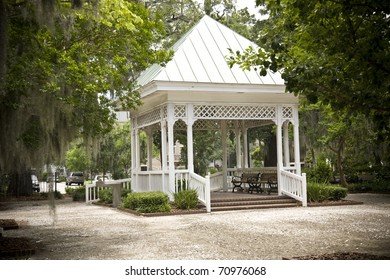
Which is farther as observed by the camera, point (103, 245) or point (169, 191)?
point (169, 191)

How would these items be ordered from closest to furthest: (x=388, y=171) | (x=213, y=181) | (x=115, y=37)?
(x=115, y=37) → (x=213, y=181) → (x=388, y=171)

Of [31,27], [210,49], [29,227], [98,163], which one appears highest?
[210,49]

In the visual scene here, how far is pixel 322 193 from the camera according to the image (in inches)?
585

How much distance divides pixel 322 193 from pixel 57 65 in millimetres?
9789

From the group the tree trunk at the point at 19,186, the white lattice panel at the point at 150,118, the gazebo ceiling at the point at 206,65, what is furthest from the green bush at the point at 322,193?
the tree trunk at the point at 19,186

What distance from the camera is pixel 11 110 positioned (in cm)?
696

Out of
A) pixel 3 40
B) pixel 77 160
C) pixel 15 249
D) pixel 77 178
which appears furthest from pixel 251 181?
pixel 77 178

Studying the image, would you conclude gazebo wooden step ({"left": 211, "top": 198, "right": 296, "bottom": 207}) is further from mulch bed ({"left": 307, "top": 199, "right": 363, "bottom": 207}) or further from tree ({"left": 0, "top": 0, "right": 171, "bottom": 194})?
tree ({"left": 0, "top": 0, "right": 171, "bottom": 194})

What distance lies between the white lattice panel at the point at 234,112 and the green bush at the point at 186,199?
2561 millimetres

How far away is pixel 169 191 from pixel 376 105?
948cm

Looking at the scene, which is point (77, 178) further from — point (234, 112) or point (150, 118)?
point (234, 112)

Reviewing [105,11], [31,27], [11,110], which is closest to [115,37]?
[105,11]

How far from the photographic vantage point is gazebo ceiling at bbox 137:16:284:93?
1414 centimetres

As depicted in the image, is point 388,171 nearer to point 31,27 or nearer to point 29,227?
point 29,227
